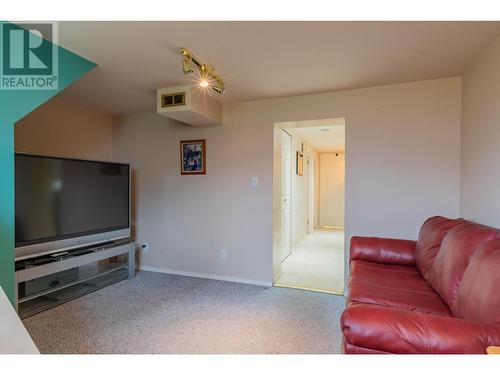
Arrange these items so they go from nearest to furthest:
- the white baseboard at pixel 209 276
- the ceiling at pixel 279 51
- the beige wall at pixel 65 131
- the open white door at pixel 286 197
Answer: the ceiling at pixel 279 51, the beige wall at pixel 65 131, the white baseboard at pixel 209 276, the open white door at pixel 286 197

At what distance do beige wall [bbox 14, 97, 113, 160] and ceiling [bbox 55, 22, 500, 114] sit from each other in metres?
0.44

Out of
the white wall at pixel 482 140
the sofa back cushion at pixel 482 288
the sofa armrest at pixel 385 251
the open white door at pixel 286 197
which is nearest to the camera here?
the sofa back cushion at pixel 482 288

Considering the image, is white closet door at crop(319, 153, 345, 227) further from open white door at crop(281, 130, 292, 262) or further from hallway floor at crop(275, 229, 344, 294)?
open white door at crop(281, 130, 292, 262)

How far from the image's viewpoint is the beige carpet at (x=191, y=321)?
6.50ft

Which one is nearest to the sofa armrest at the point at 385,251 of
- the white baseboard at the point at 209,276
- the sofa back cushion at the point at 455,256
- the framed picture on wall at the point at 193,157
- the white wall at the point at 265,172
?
the white wall at the point at 265,172

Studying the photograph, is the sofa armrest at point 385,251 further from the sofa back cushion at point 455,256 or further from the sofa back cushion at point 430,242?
the sofa back cushion at point 455,256

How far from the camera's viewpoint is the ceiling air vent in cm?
280

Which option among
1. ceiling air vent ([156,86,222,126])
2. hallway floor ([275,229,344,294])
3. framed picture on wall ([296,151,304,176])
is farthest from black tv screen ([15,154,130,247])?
framed picture on wall ([296,151,304,176])

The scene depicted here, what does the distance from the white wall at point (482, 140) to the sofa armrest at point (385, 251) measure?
Result: 56 cm

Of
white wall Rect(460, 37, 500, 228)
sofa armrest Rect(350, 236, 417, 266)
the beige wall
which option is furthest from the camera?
the beige wall

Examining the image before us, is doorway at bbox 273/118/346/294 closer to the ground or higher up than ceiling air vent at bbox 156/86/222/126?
closer to the ground

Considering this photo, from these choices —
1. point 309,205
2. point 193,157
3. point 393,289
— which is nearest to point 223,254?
point 193,157
